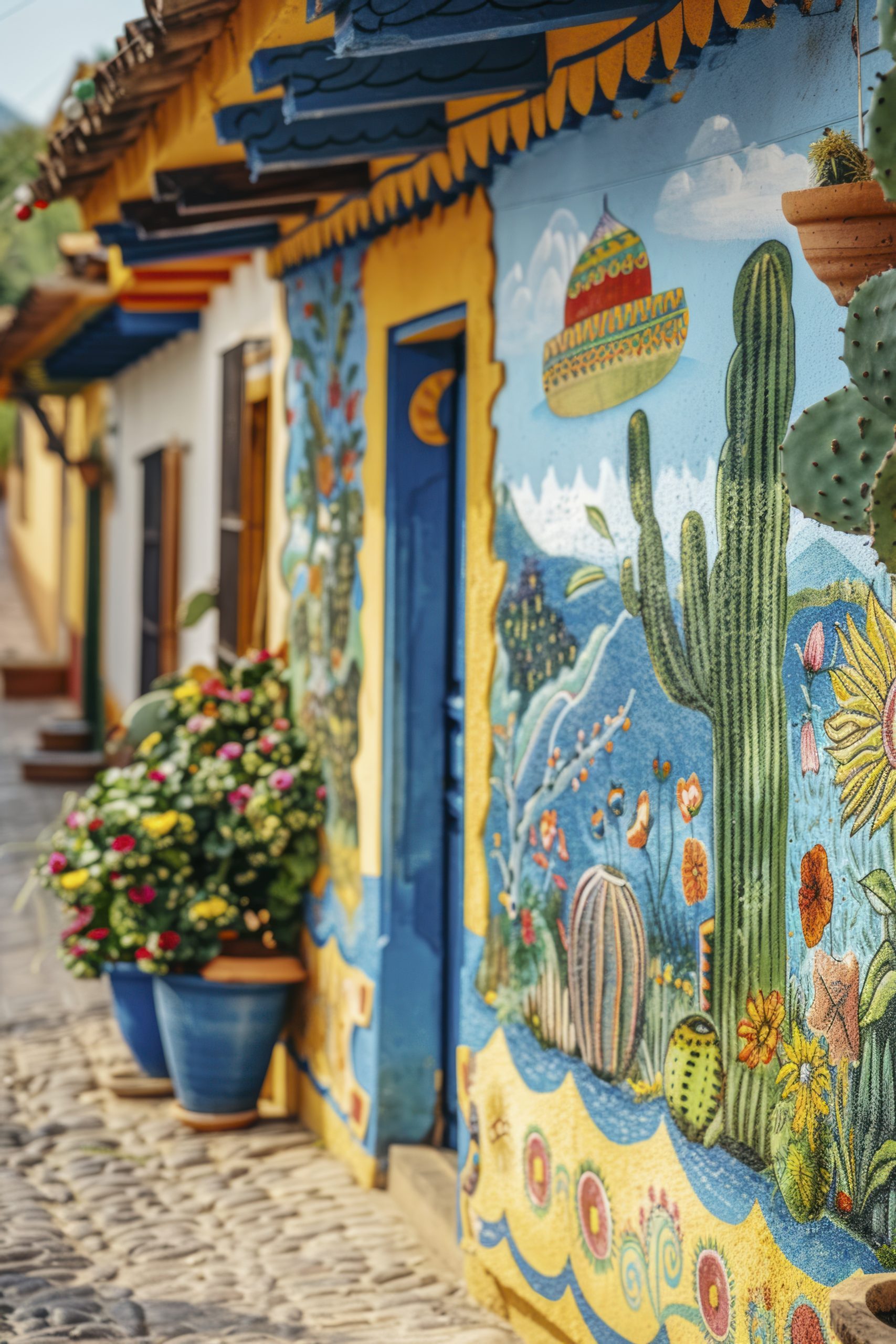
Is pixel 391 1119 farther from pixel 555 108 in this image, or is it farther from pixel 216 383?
pixel 216 383

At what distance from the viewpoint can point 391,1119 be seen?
5.07m

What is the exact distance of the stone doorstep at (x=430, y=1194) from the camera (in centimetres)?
447

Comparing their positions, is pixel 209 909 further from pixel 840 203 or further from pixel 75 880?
pixel 840 203

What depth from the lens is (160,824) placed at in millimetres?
5605

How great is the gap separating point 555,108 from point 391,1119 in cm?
302

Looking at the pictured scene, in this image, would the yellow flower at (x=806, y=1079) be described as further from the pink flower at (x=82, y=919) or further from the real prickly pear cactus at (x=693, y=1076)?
the pink flower at (x=82, y=919)

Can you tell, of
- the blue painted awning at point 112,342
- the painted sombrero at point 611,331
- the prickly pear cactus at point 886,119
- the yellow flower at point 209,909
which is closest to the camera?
the prickly pear cactus at point 886,119

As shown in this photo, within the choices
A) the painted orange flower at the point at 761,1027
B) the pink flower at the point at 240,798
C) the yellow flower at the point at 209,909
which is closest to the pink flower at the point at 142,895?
the yellow flower at the point at 209,909

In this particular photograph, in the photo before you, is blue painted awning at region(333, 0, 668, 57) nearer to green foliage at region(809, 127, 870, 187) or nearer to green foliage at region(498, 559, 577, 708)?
green foliage at region(809, 127, 870, 187)

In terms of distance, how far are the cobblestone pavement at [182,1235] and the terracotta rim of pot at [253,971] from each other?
0.55 meters

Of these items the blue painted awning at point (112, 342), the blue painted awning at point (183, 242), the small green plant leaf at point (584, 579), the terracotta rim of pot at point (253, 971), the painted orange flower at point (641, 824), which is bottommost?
the terracotta rim of pot at point (253, 971)

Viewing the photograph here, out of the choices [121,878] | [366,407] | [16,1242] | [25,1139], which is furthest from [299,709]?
[16,1242]

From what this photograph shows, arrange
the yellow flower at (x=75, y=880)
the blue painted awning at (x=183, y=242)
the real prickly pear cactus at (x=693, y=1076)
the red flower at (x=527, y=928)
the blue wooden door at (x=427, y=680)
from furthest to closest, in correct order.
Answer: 1. the blue painted awning at (x=183, y=242)
2. the yellow flower at (x=75, y=880)
3. the blue wooden door at (x=427, y=680)
4. the red flower at (x=527, y=928)
5. the real prickly pear cactus at (x=693, y=1076)

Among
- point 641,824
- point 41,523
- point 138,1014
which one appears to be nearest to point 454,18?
point 641,824
